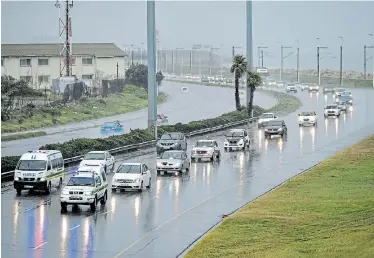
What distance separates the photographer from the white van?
41250 millimetres

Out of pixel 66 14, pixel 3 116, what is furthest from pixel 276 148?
pixel 66 14

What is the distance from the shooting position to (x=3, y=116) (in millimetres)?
89625

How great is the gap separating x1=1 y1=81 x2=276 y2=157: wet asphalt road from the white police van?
88.4ft

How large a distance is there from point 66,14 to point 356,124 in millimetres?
38988

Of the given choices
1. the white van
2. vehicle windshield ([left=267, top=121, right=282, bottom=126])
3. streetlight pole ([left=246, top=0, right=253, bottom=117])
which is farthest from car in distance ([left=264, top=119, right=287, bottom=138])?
the white van

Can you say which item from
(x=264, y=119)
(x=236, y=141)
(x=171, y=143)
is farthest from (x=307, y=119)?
(x=171, y=143)

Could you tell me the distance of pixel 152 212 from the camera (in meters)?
36.1

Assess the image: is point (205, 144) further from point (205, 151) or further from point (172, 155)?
point (172, 155)

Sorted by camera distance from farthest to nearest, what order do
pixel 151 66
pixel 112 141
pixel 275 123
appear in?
pixel 275 123, pixel 151 66, pixel 112 141

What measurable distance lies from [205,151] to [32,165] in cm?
1915

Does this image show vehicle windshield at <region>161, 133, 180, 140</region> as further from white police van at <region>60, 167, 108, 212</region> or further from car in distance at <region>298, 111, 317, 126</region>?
white police van at <region>60, 167, 108, 212</region>

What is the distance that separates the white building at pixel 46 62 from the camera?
406ft

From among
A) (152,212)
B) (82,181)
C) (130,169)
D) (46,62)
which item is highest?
(46,62)

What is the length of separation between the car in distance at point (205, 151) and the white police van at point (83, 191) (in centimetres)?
2202
